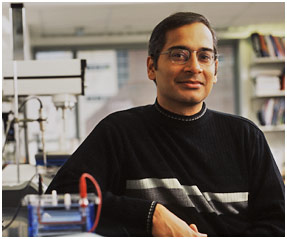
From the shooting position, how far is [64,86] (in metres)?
1.53

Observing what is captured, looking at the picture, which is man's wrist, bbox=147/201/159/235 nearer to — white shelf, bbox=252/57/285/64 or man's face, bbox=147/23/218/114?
man's face, bbox=147/23/218/114

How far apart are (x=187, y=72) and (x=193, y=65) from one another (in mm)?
22

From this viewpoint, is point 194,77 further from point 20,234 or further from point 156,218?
point 20,234

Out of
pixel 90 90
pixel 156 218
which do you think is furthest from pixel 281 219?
pixel 90 90

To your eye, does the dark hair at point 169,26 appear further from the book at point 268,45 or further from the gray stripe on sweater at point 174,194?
the book at point 268,45

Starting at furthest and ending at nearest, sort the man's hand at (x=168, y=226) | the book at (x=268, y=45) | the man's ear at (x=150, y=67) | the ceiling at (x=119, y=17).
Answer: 1. the book at (x=268, y=45)
2. the ceiling at (x=119, y=17)
3. the man's ear at (x=150, y=67)
4. the man's hand at (x=168, y=226)

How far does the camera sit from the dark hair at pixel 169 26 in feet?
3.21

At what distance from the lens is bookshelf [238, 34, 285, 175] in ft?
14.7

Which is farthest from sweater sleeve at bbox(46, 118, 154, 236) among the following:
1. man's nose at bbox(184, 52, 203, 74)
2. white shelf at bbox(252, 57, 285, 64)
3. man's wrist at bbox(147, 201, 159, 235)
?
white shelf at bbox(252, 57, 285, 64)

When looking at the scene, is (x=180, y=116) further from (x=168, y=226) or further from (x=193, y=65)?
(x=168, y=226)

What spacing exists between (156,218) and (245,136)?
32 centimetres

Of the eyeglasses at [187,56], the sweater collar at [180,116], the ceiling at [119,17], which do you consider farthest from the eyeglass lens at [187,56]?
the ceiling at [119,17]

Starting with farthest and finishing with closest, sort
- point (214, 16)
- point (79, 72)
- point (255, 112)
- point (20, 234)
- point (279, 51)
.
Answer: point (255, 112) < point (279, 51) < point (214, 16) < point (79, 72) < point (20, 234)

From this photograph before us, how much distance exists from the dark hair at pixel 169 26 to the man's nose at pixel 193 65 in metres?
0.06
